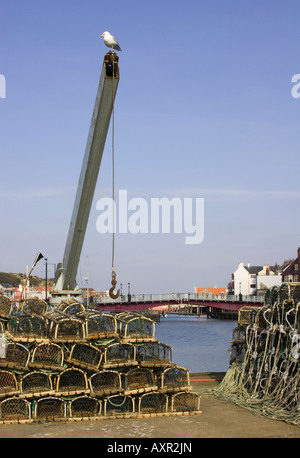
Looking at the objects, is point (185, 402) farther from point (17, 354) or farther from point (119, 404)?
point (17, 354)

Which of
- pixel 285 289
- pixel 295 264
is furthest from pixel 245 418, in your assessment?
pixel 295 264

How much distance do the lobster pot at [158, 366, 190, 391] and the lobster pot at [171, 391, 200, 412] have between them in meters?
0.19

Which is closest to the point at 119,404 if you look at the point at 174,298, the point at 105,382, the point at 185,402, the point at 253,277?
the point at 105,382

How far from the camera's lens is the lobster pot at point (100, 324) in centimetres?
1213

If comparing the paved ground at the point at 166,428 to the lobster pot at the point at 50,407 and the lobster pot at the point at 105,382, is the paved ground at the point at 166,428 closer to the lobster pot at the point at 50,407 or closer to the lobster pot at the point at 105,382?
the lobster pot at the point at 50,407

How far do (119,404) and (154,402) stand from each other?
80 cm

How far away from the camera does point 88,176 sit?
62.2 feet

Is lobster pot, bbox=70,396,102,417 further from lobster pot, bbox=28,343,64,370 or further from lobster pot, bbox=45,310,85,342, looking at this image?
lobster pot, bbox=45,310,85,342

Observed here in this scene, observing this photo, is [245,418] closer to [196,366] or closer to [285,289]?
[285,289]

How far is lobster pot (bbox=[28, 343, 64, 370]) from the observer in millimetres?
11328

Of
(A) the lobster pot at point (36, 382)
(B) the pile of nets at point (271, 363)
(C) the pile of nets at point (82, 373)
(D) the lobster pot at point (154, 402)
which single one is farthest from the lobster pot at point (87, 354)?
(B) the pile of nets at point (271, 363)

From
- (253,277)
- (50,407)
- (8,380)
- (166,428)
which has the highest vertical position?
(253,277)

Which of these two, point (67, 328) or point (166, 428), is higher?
point (67, 328)
